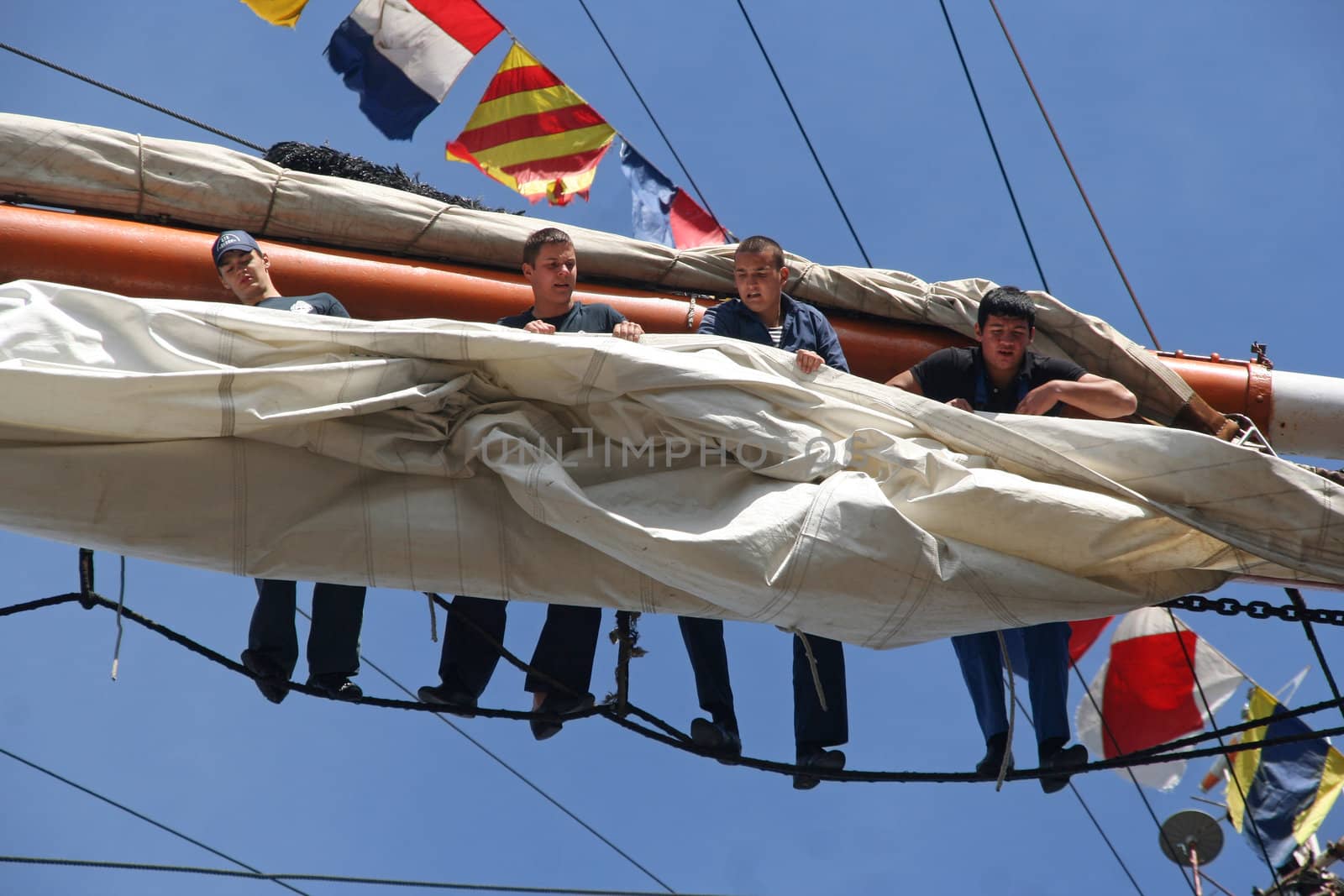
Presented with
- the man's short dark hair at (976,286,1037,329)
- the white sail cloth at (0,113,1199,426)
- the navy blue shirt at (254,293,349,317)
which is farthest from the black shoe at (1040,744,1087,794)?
the navy blue shirt at (254,293,349,317)

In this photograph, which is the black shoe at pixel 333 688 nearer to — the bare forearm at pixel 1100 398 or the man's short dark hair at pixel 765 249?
the man's short dark hair at pixel 765 249

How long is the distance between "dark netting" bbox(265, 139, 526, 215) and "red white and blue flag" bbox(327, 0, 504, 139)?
6.03 feet

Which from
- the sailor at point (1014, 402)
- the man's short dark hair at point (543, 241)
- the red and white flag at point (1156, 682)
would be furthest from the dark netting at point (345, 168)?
the red and white flag at point (1156, 682)

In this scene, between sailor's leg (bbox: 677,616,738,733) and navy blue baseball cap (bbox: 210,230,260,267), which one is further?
navy blue baseball cap (bbox: 210,230,260,267)

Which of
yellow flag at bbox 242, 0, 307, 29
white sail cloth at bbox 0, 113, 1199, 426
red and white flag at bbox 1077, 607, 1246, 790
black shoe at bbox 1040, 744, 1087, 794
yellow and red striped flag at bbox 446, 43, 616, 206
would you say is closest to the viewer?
black shoe at bbox 1040, 744, 1087, 794

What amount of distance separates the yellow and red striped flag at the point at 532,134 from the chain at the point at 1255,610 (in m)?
4.49

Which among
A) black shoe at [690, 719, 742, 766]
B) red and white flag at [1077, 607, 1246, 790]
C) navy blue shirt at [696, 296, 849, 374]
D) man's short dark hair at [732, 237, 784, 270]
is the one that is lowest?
black shoe at [690, 719, 742, 766]

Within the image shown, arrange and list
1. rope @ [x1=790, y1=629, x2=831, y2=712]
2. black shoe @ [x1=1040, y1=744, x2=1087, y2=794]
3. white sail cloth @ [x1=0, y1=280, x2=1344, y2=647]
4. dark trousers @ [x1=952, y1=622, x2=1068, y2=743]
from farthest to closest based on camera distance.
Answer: dark trousers @ [x1=952, y1=622, x2=1068, y2=743] < black shoe @ [x1=1040, y1=744, x2=1087, y2=794] < rope @ [x1=790, y1=629, x2=831, y2=712] < white sail cloth @ [x1=0, y1=280, x2=1344, y2=647]

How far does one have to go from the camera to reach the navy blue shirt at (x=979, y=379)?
4781mm

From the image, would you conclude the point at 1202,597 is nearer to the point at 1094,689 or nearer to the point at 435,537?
the point at 435,537

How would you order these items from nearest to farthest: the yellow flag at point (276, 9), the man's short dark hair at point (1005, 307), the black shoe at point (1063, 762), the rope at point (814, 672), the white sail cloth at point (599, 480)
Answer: the white sail cloth at point (599, 480) → the rope at point (814, 672) → the black shoe at point (1063, 762) → the man's short dark hair at point (1005, 307) → the yellow flag at point (276, 9)

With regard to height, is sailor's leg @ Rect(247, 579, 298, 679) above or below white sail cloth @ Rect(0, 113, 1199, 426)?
below

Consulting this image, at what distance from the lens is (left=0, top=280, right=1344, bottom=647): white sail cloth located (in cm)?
396

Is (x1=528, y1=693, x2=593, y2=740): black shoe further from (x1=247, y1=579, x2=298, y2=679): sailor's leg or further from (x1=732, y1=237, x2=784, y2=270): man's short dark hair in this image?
Answer: (x1=732, y1=237, x2=784, y2=270): man's short dark hair
